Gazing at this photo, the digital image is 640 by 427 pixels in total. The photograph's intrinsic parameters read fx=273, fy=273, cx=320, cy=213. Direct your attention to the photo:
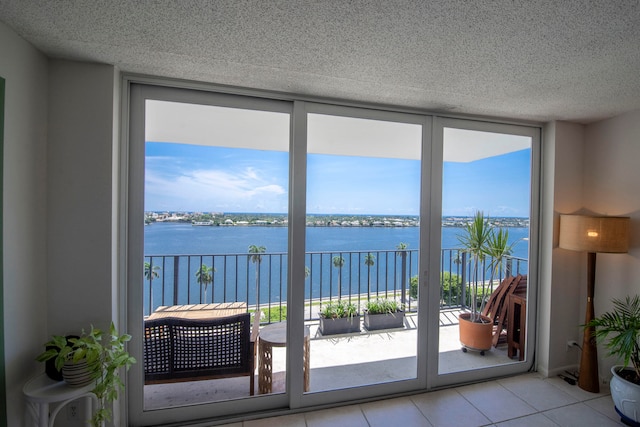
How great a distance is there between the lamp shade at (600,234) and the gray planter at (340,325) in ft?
6.64

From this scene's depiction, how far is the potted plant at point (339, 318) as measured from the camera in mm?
2402

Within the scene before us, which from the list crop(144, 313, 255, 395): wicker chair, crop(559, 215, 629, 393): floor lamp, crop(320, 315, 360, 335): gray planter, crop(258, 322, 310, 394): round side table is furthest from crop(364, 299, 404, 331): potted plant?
crop(559, 215, 629, 393): floor lamp

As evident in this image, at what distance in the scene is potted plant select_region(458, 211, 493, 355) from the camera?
8.55 ft

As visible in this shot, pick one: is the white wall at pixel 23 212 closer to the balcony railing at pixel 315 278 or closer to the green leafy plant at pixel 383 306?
the balcony railing at pixel 315 278

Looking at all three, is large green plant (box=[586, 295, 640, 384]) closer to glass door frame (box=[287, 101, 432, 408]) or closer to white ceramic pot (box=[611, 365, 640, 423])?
white ceramic pot (box=[611, 365, 640, 423])

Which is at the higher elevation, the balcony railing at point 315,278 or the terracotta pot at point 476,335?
the balcony railing at point 315,278

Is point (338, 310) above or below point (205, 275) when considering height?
below

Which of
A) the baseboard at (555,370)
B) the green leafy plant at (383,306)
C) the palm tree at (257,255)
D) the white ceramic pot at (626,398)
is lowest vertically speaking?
the baseboard at (555,370)

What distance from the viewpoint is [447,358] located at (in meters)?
2.60

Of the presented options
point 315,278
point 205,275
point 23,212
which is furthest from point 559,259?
point 23,212

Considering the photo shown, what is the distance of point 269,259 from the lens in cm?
216

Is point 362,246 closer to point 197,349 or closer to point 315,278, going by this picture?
point 315,278

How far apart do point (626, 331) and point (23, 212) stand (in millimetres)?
3959

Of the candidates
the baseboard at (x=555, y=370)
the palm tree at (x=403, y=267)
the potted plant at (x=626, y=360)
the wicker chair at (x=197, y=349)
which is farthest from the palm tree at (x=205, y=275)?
the baseboard at (x=555, y=370)
